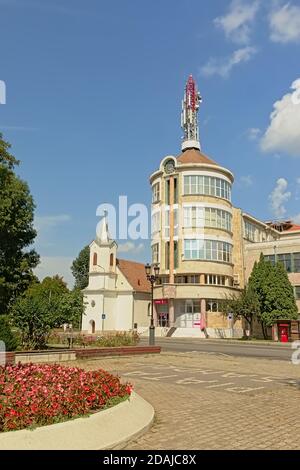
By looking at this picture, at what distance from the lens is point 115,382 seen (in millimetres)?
9430

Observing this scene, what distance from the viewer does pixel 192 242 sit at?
179 feet

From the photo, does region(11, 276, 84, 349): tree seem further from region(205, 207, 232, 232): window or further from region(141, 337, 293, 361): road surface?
region(205, 207, 232, 232): window

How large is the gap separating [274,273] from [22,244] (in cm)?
2550

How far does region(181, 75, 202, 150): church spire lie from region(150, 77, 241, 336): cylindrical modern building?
30.7 ft

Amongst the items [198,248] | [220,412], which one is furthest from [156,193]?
[220,412]

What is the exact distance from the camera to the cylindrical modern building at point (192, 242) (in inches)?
2111

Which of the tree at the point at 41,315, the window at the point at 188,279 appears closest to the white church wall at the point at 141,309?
the window at the point at 188,279

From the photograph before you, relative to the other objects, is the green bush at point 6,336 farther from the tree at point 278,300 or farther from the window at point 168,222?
the window at point 168,222

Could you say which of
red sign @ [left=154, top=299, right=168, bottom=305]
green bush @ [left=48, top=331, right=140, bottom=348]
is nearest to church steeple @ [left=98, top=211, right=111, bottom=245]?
red sign @ [left=154, top=299, right=168, bottom=305]

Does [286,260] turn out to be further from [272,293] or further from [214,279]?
[214,279]

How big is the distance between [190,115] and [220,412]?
64.0 metres

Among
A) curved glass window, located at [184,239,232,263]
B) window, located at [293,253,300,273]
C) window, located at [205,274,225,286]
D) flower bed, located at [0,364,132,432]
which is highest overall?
curved glass window, located at [184,239,232,263]

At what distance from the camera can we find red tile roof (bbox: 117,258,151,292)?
6494 centimetres
